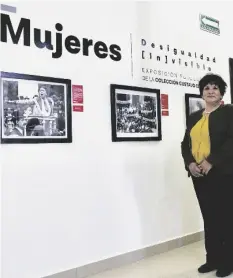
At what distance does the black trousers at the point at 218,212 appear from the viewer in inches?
109

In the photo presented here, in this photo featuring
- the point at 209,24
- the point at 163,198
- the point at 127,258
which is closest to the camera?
the point at 127,258

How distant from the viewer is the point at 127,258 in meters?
3.14

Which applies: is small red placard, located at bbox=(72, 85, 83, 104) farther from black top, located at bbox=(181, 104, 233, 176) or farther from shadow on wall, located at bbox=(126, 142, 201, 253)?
black top, located at bbox=(181, 104, 233, 176)

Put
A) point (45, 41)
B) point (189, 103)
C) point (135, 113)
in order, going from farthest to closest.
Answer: point (189, 103), point (135, 113), point (45, 41)

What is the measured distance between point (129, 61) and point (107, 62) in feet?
0.83

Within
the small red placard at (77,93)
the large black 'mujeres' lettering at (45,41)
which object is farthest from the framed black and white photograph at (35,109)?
the large black 'mujeres' lettering at (45,41)

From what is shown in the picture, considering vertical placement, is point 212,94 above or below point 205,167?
above

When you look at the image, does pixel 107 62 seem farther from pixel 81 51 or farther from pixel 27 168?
pixel 27 168

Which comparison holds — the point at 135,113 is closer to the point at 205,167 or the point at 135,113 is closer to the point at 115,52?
the point at 115,52

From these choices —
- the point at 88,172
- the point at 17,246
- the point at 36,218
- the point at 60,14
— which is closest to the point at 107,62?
the point at 60,14

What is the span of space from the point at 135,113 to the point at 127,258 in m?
1.21

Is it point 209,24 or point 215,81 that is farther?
point 209,24

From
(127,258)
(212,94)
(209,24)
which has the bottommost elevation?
(127,258)

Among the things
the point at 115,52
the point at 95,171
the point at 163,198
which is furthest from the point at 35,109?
the point at 163,198
